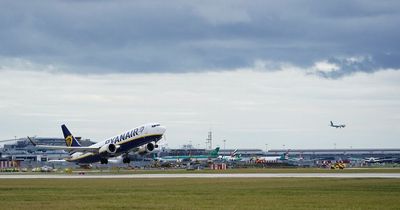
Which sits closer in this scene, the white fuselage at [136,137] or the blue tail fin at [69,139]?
the white fuselage at [136,137]

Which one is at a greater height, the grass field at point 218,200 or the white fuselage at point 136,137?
the white fuselage at point 136,137

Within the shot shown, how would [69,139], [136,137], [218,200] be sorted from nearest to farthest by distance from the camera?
[218,200], [136,137], [69,139]

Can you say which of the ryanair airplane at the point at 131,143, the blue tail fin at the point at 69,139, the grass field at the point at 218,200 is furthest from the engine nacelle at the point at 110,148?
the grass field at the point at 218,200

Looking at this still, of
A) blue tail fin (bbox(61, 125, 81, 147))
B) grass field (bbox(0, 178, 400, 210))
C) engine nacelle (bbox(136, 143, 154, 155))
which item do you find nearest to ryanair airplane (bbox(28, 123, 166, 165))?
engine nacelle (bbox(136, 143, 154, 155))

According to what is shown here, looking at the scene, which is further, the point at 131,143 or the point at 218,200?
the point at 131,143

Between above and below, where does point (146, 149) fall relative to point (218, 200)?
above

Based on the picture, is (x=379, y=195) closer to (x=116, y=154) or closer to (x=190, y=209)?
(x=190, y=209)

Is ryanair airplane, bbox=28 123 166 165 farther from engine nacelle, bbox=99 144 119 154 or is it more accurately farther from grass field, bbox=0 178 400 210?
grass field, bbox=0 178 400 210

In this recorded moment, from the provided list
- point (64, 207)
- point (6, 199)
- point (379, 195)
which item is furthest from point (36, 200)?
point (379, 195)

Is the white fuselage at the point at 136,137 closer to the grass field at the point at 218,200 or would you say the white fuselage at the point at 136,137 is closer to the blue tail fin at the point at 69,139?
the blue tail fin at the point at 69,139

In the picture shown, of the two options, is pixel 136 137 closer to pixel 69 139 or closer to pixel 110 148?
pixel 110 148

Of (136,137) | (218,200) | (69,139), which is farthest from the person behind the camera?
(69,139)

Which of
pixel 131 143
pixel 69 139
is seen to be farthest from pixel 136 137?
pixel 69 139

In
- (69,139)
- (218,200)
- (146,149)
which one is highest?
(69,139)
